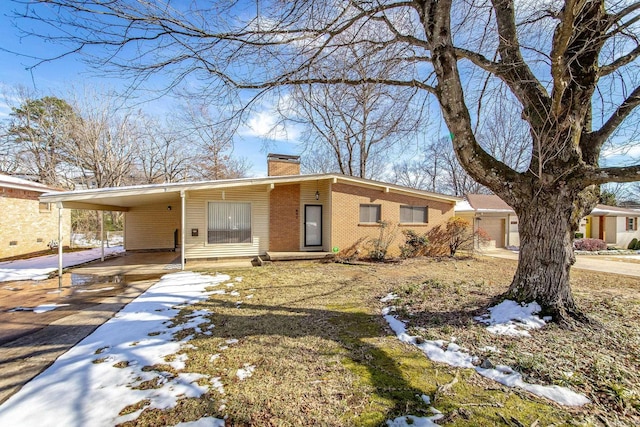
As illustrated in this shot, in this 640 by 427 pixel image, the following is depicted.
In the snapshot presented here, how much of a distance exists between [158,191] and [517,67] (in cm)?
856

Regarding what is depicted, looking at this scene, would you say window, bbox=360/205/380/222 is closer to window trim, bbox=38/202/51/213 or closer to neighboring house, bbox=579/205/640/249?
window trim, bbox=38/202/51/213

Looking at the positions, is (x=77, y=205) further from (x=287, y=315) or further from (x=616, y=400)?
(x=616, y=400)

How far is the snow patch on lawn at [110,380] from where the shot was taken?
7.48ft

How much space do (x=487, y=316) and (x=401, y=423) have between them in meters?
2.65

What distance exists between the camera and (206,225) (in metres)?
10.4

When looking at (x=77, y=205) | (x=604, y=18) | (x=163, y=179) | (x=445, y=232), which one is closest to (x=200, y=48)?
(x=604, y=18)

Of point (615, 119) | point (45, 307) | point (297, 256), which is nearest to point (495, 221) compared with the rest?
point (297, 256)

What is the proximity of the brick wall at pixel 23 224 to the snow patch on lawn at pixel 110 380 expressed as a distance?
12.0 metres

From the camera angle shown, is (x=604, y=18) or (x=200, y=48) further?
(x=200, y=48)

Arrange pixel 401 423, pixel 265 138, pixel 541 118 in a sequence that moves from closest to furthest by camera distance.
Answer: pixel 401 423 < pixel 541 118 < pixel 265 138

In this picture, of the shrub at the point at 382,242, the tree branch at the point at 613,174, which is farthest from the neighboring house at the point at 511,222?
the tree branch at the point at 613,174

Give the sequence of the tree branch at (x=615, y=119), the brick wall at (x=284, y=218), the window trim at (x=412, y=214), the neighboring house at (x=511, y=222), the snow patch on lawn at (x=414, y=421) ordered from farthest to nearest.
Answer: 1. the neighboring house at (x=511, y=222)
2. the window trim at (x=412, y=214)
3. the brick wall at (x=284, y=218)
4. the tree branch at (x=615, y=119)
5. the snow patch on lawn at (x=414, y=421)

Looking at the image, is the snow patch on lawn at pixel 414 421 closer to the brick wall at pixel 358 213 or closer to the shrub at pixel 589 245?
the brick wall at pixel 358 213

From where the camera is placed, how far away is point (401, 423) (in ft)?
6.99
